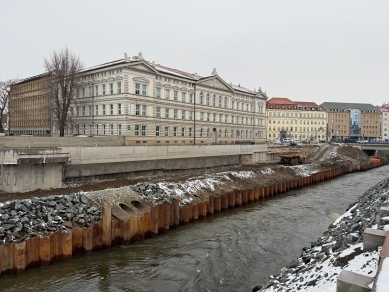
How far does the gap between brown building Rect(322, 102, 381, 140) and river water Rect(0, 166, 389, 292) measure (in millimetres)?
122513

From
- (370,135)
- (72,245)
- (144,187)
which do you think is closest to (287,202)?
(144,187)

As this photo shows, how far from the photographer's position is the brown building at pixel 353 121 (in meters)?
131

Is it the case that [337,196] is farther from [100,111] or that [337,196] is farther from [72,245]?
[100,111]

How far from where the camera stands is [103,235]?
1484 cm

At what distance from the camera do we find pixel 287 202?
2677 cm

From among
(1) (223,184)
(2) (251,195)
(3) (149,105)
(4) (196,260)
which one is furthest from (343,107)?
(4) (196,260)

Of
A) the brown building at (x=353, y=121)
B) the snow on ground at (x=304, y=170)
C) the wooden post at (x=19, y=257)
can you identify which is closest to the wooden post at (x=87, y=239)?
the wooden post at (x=19, y=257)

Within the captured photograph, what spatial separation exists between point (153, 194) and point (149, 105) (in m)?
26.4

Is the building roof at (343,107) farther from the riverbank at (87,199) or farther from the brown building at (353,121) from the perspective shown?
the riverbank at (87,199)

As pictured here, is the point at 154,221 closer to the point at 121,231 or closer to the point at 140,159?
the point at 121,231

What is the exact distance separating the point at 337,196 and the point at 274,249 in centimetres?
1794

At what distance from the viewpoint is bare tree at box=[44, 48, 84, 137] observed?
1619 inches

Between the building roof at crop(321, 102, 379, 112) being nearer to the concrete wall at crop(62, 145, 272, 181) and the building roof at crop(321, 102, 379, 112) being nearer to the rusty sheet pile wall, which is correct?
the concrete wall at crop(62, 145, 272, 181)

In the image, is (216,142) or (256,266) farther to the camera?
(216,142)
